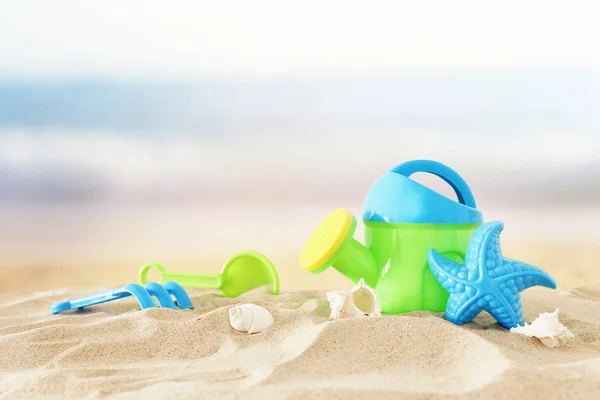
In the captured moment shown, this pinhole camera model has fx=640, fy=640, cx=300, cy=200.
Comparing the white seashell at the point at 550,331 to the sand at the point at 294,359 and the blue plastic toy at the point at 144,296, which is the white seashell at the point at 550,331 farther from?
the blue plastic toy at the point at 144,296

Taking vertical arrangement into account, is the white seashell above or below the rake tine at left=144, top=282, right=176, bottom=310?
below

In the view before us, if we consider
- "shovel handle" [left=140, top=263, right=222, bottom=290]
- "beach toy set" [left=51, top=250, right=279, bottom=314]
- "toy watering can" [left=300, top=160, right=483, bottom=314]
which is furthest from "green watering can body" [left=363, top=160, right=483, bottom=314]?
"shovel handle" [left=140, top=263, right=222, bottom=290]

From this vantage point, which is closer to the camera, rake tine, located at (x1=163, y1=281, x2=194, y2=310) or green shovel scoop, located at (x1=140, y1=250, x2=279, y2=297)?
rake tine, located at (x1=163, y1=281, x2=194, y2=310)

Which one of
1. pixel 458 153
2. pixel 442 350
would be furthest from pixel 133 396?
pixel 458 153

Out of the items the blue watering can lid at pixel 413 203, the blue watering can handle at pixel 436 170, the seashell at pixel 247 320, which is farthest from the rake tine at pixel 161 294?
the blue watering can handle at pixel 436 170

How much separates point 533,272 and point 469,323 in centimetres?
20

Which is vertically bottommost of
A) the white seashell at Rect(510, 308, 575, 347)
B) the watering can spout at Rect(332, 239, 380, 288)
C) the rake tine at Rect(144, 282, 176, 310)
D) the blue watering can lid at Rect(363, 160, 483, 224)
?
the white seashell at Rect(510, 308, 575, 347)

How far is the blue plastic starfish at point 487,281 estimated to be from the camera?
4.88 ft

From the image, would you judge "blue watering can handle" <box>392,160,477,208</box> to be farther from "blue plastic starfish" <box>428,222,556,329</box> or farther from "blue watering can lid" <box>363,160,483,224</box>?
"blue plastic starfish" <box>428,222,556,329</box>

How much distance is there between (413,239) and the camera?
1.64 meters

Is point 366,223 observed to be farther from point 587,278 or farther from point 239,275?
point 587,278

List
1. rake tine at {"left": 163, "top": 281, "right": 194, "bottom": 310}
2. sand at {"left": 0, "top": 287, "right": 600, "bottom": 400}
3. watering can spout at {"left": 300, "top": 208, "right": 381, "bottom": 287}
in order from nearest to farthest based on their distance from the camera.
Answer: sand at {"left": 0, "top": 287, "right": 600, "bottom": 400} < watering can spout at {"left": 300, "top": 208, "right": 381, "bottom": 287} < rake tine at {"left": 163, "top": 281, "right": 194, "bottom": 310}

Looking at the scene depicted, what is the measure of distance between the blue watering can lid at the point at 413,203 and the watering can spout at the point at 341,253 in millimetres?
90

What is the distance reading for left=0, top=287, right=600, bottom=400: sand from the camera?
101cm
